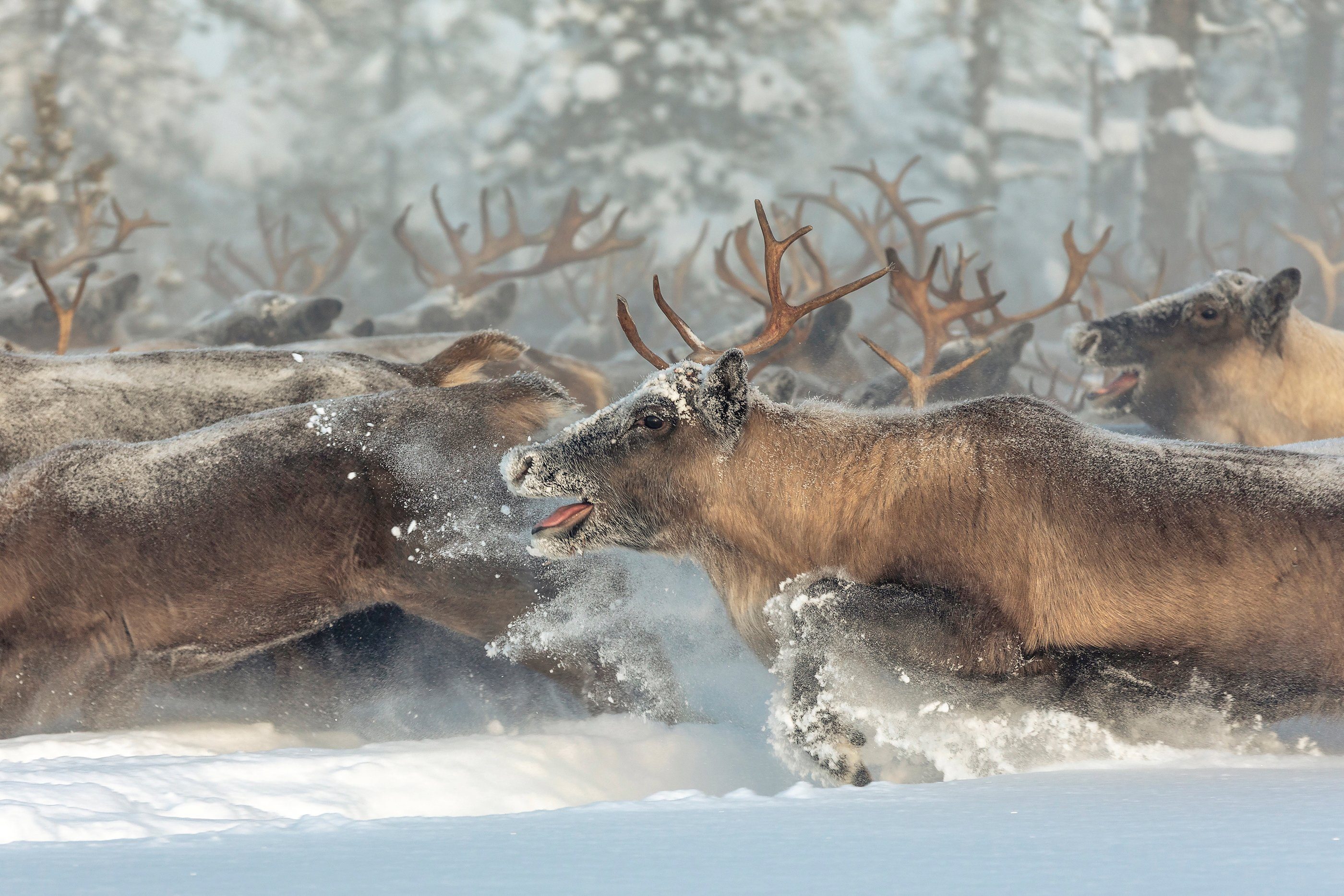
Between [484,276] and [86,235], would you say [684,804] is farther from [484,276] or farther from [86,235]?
[86,235]

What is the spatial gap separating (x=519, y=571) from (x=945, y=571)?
135cm

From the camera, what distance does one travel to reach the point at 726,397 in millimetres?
3266

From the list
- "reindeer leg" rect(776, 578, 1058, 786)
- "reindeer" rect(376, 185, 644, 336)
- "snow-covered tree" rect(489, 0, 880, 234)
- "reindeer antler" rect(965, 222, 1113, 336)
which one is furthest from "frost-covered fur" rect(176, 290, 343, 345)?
"snow-covered tree" rect(489, 0, 880, 234)

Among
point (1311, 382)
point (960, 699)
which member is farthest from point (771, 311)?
point (1311, 382)

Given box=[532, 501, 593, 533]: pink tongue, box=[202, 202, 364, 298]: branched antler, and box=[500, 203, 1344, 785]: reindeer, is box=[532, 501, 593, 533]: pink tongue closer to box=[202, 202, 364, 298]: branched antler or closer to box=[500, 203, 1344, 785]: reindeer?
box=[500, 203, 1344, 785]: reindeer

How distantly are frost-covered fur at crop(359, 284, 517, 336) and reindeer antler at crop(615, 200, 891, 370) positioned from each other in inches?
259

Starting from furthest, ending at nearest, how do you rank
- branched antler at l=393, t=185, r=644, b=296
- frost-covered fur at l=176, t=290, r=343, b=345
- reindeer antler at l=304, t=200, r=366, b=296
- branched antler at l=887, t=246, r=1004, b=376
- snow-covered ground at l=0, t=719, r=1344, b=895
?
reindeer antler at l=304, t=200, r=366, b=296 < branched antler at l=393, t=185, r=644, b=296 < frost-covered fur at l=176, t=290, r=343, b=345 < branched antler at l=887, t=246, r=1004, b=376 < snow-covered ground at l=0, t=719, r=1344, b=895

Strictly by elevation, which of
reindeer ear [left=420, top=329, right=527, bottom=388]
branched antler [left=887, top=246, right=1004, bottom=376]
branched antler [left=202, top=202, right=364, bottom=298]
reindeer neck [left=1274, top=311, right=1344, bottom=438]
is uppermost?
branched antler [left=202, top=202, right=364, bottom=298]

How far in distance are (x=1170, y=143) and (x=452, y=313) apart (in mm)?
11075

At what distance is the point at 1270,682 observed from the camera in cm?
299

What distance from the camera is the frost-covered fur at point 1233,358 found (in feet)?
18.7

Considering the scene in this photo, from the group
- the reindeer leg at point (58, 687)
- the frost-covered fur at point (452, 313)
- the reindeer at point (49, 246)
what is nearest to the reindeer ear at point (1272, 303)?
the reindeer leg at point (58, 687)

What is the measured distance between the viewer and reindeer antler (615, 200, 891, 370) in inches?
140

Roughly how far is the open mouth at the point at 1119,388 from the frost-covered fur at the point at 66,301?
6663 mm
